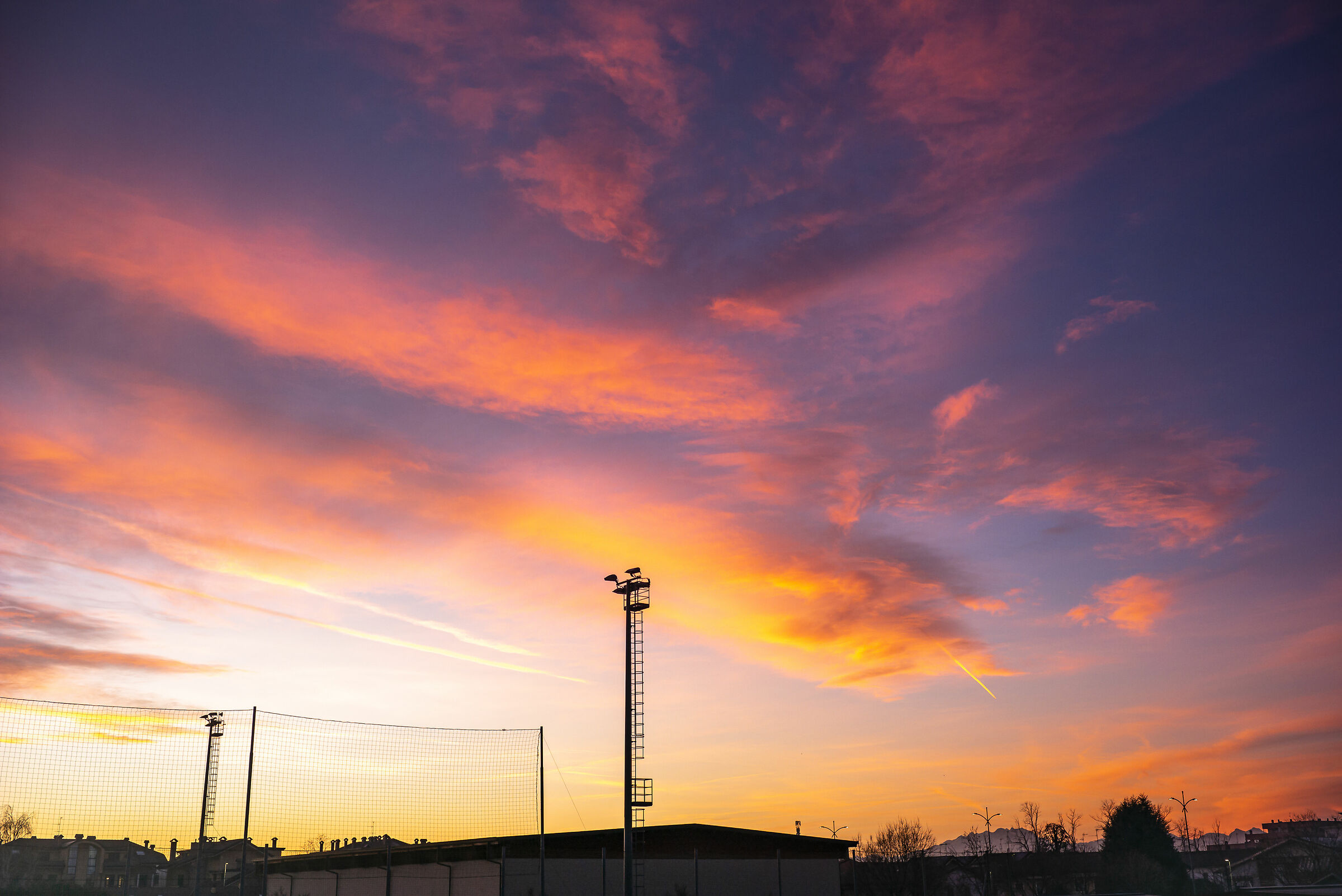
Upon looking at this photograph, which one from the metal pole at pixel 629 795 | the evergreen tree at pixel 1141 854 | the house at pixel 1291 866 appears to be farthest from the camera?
the house at pixel 1291 866

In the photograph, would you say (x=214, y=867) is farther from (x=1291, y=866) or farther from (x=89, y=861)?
(x=1291, y=866)

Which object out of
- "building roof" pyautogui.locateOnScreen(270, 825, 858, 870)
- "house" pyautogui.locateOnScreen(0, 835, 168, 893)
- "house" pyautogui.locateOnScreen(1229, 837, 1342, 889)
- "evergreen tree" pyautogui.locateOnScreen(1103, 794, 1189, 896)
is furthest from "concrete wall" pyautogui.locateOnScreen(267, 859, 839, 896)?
"house" pyautogui.locateOnScreen(1229, 837, 1342, 889)

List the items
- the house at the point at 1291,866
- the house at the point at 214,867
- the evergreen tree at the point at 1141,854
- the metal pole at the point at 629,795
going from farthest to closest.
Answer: the house at the point at 1291,866, the evergreen tree at the point at 1141,854, the house at the point at 214,867, the metal pole at the point at 629,795

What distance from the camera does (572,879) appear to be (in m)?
41.0

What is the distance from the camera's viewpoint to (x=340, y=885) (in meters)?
48.0

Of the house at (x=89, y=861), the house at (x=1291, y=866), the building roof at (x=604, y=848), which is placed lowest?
the house at (x=1291, y=866)

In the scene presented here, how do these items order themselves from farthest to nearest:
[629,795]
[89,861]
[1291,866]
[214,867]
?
[1291,866], [89,861], [214,867], [629,795]

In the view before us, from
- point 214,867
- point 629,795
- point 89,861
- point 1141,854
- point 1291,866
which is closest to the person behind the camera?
point 629,795

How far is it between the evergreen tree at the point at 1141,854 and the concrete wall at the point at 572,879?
42.9 metres

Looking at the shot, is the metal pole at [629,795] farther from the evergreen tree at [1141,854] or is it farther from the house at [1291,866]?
the house at [1291,866]

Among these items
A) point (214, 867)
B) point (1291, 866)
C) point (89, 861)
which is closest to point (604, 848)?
point (214, 867)

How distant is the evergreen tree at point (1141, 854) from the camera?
3226 inches

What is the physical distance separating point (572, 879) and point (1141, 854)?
66638 mm

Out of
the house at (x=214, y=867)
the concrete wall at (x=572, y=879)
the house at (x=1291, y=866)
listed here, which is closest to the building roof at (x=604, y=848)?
the concrete wall at (x=572, y=879)
